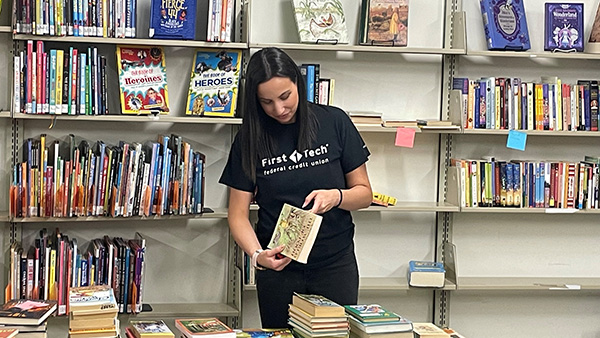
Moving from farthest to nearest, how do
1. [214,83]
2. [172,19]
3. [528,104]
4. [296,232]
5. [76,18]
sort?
[528,104] → [214,83] → [172,19] → [76,18] → [296,232]

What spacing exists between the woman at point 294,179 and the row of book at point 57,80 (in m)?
1.12

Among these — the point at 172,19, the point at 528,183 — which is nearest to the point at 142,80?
the point at 172,19

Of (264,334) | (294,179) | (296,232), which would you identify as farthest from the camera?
(294,179)

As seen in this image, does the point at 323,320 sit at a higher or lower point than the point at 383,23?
lower

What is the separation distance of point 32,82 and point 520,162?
2460mm

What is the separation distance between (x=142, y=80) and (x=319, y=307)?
71.9 inches

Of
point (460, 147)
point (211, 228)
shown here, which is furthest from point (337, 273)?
point (460, 147)

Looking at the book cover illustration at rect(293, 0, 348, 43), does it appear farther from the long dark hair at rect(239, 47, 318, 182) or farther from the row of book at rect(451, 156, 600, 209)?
the long dark hair at rect(239, 47, 318, 182)

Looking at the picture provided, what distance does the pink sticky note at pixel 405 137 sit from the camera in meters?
4.03

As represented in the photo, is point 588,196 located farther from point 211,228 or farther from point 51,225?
point 51,225

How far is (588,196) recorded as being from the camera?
13.9 feet

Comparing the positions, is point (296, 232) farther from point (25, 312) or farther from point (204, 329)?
point (25, 312)

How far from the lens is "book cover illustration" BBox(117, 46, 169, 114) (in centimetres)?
383

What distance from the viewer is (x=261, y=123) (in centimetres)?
287
